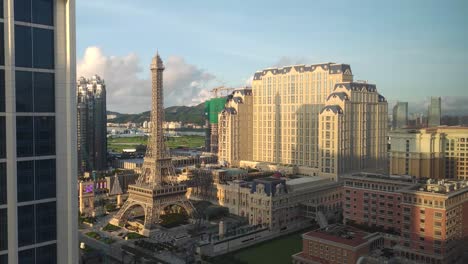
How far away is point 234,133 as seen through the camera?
1849 inches

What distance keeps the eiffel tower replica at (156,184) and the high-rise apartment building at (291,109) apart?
53.5ft

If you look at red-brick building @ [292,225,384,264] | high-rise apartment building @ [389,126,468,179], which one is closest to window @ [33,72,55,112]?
red-brick building @ [292,225,384,264]

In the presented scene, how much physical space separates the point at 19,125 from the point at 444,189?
68.0 ft

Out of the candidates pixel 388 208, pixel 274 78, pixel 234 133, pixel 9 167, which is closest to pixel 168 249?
pixel 388 208

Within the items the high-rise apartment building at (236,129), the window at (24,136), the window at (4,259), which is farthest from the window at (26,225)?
the high-rise apartment building at (236,129)

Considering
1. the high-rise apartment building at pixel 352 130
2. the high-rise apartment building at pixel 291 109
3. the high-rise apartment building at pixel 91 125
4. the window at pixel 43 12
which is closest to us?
the window at pixel 43 12

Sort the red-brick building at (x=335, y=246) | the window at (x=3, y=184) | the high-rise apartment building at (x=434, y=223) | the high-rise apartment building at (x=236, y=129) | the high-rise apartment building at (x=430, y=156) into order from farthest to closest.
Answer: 1. the high-rise apartment building at (x=236, y=129)
2. the high-rise apartment building at (x=430, y=156)
3. the high-rise apartment building at (x=434, y=223)
4. the red-brick building at (x=335, y=246)
5. the window at (x=3, y=184)

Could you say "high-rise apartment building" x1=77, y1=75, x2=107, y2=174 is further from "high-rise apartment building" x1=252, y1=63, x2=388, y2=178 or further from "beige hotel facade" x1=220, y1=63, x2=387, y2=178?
"high-rise apartment building" x1=252, y1=63, x2=388, y2=178

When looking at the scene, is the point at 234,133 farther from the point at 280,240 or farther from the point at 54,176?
the point at 54,176

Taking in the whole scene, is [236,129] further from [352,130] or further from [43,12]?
[43,12]

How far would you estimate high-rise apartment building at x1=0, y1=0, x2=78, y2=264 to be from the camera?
8617mm

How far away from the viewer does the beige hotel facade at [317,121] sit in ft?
127

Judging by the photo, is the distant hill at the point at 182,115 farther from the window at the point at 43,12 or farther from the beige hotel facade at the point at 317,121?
the window at the point at 43,12

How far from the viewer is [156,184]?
31.0 meters
